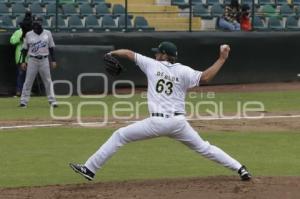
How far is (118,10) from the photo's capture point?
22.5m

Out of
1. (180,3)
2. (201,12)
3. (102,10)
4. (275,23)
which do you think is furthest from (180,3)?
(275,23)

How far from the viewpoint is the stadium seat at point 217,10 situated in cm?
2422

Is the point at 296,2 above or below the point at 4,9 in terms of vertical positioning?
below

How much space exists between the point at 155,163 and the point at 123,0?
43.0 ft

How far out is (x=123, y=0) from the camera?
23.5 meters

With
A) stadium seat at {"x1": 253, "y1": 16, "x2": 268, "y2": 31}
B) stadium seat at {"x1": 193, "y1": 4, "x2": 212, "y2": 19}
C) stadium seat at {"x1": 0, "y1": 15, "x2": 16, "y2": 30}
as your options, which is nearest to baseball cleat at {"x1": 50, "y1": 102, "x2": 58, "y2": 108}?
stadium seat at {"x1": 0, "y1": 15, "x2": 16, "y2": 30}

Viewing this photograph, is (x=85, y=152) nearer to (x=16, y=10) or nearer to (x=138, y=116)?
(x=138, y=116)

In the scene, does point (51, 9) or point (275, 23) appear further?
point (275, 23)

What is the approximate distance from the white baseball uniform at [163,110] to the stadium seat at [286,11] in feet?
55.3

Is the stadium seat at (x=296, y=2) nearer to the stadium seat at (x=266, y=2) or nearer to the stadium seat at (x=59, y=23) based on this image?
the stadium seat at (x=266, y=2)

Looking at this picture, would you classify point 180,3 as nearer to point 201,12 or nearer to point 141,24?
point 201,12

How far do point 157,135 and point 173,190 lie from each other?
682 millimetres

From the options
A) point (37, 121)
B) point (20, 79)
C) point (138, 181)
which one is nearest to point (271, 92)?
point (20, 79)

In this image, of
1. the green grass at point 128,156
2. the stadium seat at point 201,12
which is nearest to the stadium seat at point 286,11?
the stadium seat at point 201,12
